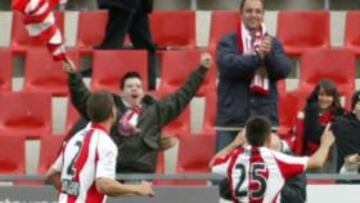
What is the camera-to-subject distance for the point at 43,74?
11.5 m

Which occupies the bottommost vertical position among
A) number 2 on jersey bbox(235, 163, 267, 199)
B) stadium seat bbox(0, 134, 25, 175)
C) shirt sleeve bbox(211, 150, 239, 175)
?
stadium seat bbox(0, 134, 25, 175)

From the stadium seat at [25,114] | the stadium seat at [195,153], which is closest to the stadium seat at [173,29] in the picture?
the stadium seat at [25,114]

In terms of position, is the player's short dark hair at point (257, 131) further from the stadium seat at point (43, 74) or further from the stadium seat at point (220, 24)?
the stadium seat at point (220, 24)

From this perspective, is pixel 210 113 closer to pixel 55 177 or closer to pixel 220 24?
pixel 220 24

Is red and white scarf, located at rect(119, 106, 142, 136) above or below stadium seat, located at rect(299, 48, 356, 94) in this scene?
below

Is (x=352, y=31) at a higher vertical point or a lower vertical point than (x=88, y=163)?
higher

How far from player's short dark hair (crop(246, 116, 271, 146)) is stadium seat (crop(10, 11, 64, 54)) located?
4.40 metres

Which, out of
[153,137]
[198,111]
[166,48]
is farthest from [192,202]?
[166,48]

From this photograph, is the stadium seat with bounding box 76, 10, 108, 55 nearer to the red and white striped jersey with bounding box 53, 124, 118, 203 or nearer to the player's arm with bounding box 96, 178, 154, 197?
the red and white striped jersey with bounding box 53, 124, 118, 203

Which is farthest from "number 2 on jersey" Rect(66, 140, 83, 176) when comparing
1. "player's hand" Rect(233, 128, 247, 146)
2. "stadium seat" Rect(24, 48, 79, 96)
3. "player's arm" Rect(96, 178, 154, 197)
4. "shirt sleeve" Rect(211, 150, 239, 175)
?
"stadium seat" Rect(24, 48, 79, 96)

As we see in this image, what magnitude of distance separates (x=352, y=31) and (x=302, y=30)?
44cm

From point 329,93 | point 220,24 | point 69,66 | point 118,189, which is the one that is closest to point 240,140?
point 329,93

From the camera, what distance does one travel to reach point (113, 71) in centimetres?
1129

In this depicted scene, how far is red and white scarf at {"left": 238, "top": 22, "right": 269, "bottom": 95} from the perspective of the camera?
30.7ft
